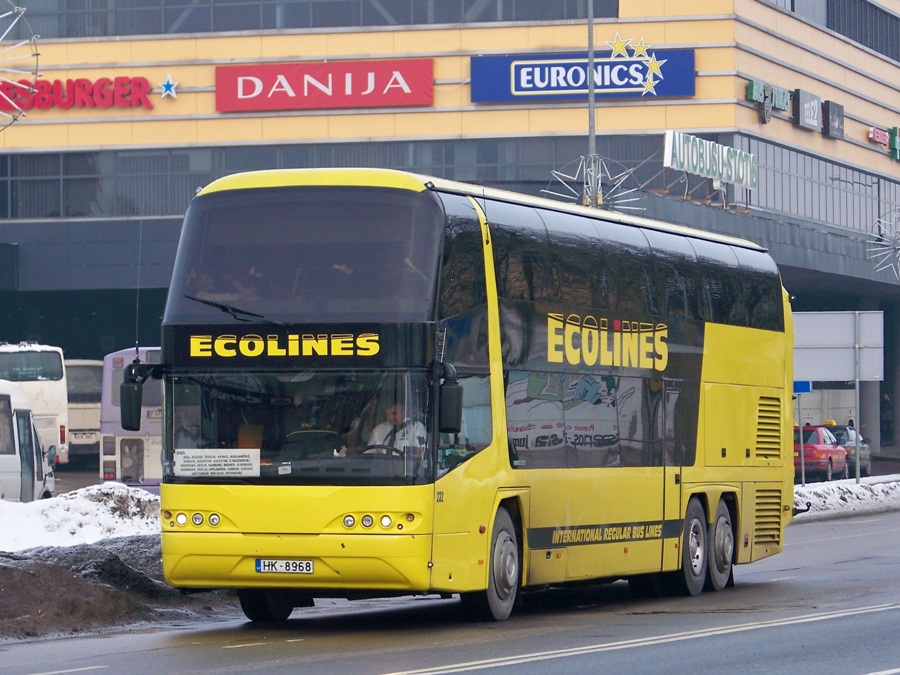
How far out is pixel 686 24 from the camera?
57.7m

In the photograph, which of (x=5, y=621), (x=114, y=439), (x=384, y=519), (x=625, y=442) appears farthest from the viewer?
(x=114, y=439)

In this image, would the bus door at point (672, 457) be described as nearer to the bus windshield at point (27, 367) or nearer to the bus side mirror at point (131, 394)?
the bus side mirror at point (131, 394)

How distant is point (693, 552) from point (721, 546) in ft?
2.83

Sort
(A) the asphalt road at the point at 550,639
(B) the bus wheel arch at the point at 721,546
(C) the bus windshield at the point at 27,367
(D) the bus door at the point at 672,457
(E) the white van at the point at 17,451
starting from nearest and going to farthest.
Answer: (A) the asphalt road at the point at 550,639, (D) the bus door at the point at 672,457, (B) the bus wheel arch at the point at 721,546, (E) the white van at the point at 17,451, (C) the bus windshield at the point at 27,367

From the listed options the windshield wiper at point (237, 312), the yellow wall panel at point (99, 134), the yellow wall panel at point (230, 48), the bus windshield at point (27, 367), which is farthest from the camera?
the yellow wall panel at point (99, 134)

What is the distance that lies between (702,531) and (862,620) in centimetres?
492

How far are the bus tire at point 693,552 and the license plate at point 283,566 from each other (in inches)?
241

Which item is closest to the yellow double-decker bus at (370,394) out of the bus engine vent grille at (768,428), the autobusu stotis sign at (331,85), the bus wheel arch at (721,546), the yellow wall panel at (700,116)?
the bus wheel arch at (721,546)

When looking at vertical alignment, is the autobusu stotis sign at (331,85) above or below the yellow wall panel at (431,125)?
above

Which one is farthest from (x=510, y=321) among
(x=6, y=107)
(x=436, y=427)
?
(x=6, y=107)

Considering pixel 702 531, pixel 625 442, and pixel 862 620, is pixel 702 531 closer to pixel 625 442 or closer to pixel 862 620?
pixel 625 442

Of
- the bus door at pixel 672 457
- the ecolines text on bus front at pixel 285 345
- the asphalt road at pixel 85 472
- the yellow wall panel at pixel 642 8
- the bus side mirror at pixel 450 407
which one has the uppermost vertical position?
the yellow wall panel at pixel 642 8

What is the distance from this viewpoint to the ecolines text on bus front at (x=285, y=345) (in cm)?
1385

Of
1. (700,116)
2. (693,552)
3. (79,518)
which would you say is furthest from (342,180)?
(700,116)
